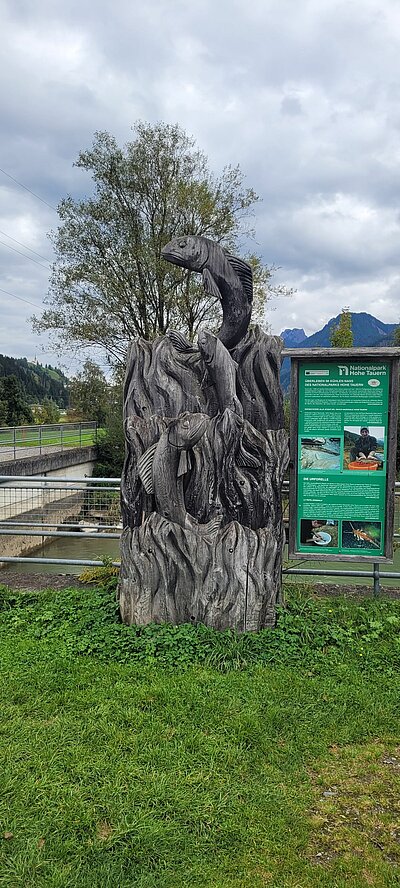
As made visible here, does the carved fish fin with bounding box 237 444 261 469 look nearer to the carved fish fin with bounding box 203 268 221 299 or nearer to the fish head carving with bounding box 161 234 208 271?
the carved fish fin with bounding box 203 268 221 299

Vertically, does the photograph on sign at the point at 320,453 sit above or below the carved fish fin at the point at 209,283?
below

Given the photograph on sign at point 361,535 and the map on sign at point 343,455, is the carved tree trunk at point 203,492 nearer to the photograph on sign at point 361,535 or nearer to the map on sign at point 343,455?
the map on sign at point 343,455

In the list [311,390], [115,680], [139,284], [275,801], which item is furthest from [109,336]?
[275,801]

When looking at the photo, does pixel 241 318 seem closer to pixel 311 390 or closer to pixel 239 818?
pixel 311 390

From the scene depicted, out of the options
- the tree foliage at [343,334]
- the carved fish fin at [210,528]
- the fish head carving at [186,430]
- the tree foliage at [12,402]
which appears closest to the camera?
the fish head carving at [186,430]

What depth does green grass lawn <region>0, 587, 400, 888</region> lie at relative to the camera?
2.08m

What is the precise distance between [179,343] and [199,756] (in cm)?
299

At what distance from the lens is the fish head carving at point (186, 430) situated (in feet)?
13.0

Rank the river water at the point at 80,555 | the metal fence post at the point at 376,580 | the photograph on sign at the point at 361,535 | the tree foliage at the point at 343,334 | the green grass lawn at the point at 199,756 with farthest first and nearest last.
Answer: the tree foliage at the point at 343,334
the river water at the point at 80,555
the metal fence post at the point at 376,580
the photograph on sign at the point at 361,535
the green grass lawn at the point at 199,756

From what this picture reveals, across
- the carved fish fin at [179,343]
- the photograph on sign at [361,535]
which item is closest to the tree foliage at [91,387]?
the carved fish fin at [179,343]

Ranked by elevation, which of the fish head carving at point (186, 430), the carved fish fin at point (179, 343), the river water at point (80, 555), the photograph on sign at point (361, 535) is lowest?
the river water at point (80, 555)

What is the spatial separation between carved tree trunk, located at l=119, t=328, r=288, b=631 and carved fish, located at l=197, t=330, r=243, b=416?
0.11ft

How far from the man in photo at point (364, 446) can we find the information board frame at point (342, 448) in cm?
11

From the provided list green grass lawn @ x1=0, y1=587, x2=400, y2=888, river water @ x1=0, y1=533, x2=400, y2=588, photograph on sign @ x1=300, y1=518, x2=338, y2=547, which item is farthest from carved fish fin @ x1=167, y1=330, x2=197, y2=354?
river water @ x1=0, y1=533, x2=400, y2=588
